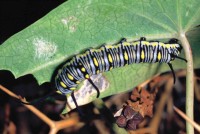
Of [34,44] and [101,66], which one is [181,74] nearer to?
[101,66]

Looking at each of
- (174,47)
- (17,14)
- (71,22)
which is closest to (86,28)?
(71,22)

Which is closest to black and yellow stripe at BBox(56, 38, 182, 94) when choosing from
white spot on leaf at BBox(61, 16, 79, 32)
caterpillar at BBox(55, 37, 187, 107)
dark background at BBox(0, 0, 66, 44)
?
caterpillar at BBox(55, 37, 187, 107)

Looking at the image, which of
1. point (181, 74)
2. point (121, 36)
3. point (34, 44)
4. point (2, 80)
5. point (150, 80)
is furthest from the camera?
point (181, 74)

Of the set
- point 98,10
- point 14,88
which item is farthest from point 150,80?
point 14,88

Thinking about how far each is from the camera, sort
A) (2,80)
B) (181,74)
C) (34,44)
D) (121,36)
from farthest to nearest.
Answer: (181,74), (2,80), (121,36), (34,44)

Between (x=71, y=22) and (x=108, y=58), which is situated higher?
(x=71, y=22)

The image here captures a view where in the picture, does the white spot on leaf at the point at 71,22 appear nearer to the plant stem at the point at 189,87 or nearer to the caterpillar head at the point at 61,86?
the caterpillar head at the point at 61,86

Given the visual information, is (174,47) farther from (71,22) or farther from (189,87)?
(71,22)
